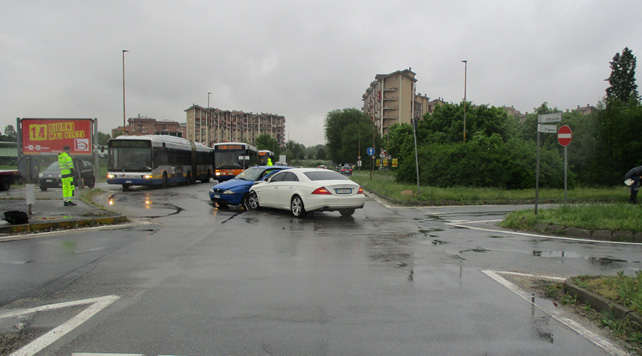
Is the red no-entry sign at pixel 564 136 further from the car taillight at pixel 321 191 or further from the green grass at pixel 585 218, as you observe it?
the car taillight at pixel 321 191

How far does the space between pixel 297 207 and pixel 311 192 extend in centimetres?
78

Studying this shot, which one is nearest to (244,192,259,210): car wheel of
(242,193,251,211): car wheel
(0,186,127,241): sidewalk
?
(242,193,251,211): car wheel

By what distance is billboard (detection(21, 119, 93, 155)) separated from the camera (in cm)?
2694

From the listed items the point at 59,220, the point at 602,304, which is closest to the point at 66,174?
the point at 59,220

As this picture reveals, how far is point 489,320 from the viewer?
4547 millimetres

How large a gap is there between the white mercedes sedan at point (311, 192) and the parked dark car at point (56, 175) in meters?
15.2

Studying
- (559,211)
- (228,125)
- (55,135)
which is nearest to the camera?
(559,211)

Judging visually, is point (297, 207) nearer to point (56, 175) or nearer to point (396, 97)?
point (56, 175)

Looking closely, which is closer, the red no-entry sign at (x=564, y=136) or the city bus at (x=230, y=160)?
the red no-entry sign at (x=564, y=136)

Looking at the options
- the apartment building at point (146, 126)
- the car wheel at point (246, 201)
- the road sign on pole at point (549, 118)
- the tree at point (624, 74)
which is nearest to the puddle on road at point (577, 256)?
the road sign on pole at point (549, 118)

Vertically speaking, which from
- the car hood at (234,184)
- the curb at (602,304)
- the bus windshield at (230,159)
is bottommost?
the curb at (602,304)

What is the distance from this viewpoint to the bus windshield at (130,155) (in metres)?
25.5

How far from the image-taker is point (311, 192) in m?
13.1

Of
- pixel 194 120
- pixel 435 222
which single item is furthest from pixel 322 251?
pixel 194 120
